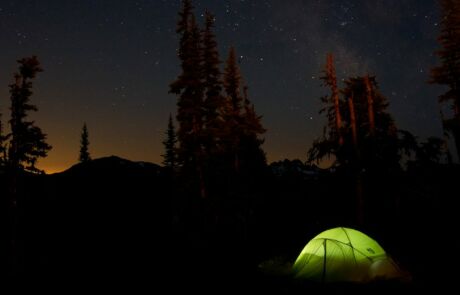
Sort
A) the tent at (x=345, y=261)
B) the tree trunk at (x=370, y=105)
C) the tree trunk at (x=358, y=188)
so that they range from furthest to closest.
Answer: the tree trunk at (x=370, y=105) < the tree trunk at (x=358, y=188) < the tent at (x=345, y=261)

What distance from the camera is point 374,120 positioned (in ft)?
72.7

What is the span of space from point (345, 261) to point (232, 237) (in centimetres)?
1320

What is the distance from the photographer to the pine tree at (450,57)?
2217cm

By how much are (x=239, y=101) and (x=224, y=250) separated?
11.0 meters

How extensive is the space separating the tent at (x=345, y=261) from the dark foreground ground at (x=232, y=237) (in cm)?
41

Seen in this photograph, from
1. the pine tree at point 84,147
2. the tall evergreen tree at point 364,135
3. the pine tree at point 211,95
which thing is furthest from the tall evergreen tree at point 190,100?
the pine tree at point 84,147

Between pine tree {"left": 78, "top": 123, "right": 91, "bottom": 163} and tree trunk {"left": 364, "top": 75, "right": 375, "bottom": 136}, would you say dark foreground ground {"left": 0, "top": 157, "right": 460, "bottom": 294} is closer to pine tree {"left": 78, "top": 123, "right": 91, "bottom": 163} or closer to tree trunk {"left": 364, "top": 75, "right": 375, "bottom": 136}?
tree trunk {"left": 364, "top": 75, "right": 375, "bottom": 136}

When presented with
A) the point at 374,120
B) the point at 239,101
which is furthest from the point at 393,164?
the point at 239,101

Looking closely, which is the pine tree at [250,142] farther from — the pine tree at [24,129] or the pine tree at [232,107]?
the pine tree at [24,129]

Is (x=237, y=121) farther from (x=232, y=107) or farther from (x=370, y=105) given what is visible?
(x=370, y=105)

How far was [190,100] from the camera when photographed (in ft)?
78.9

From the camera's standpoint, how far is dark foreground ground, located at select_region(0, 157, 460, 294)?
577 inches

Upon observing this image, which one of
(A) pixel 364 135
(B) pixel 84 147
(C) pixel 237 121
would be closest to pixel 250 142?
(C) pixel 237 121

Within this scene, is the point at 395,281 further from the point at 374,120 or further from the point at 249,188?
the point at 249,188
